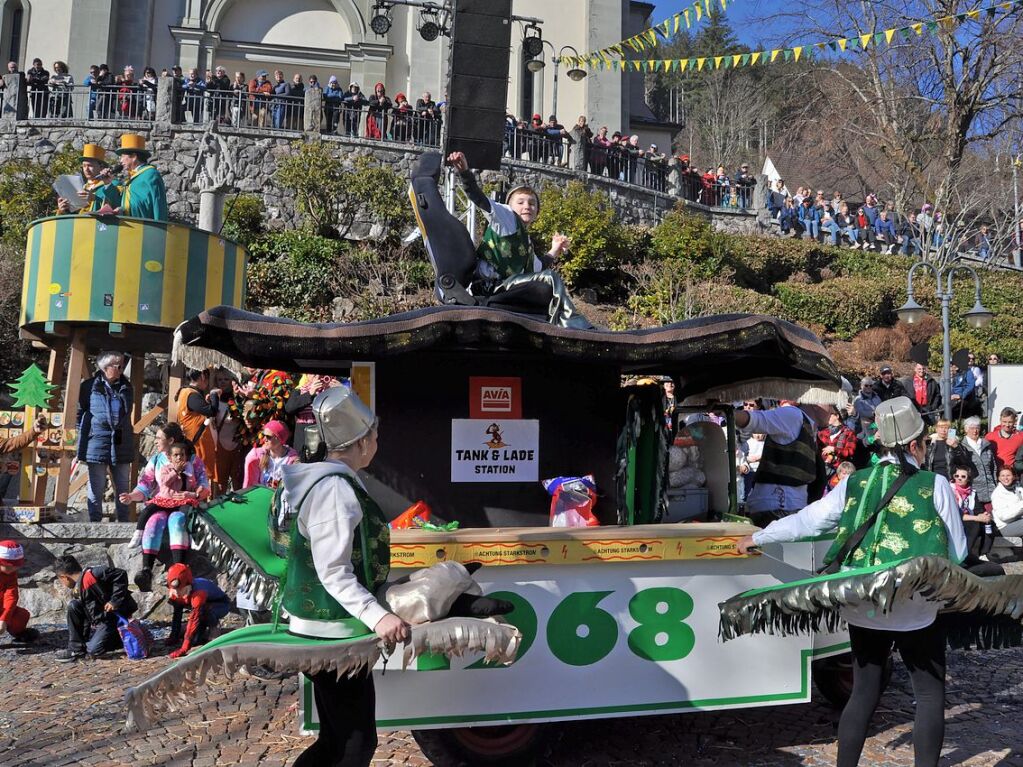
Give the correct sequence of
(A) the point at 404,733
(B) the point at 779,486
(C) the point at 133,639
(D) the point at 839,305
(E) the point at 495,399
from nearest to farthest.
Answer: (A) the point at 404,733
(E) the point at 495,399
(B) the point at 779,486
(C) the point at 133,639
(D) the point at 839,305

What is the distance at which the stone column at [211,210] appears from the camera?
39.4 feet

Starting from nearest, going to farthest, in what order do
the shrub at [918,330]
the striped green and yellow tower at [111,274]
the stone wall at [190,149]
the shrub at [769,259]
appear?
the striped green and yellow tower at [111,274] < the stone wall at [190,149] < the shrub at [918,330] < the shrub at [769,259]

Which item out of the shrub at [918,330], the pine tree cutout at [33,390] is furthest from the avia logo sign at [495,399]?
the shrub at [918,330]

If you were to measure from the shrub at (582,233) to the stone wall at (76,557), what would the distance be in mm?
13890

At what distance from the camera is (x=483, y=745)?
15.1ft

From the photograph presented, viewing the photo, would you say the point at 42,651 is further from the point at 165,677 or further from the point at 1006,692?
the point at 1006,692

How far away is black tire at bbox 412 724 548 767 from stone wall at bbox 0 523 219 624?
4.02 meters

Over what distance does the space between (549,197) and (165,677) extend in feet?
63.1

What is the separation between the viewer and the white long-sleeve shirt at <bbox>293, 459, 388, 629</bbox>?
3174 mm

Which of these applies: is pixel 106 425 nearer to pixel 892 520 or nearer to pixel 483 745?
pixel 483 745

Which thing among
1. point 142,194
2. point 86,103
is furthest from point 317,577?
point 86,103

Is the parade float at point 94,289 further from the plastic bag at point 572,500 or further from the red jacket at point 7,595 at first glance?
the plastic bag at point 572,500

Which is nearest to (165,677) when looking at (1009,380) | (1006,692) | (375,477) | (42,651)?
(375,477)

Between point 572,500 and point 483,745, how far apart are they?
1.48m
